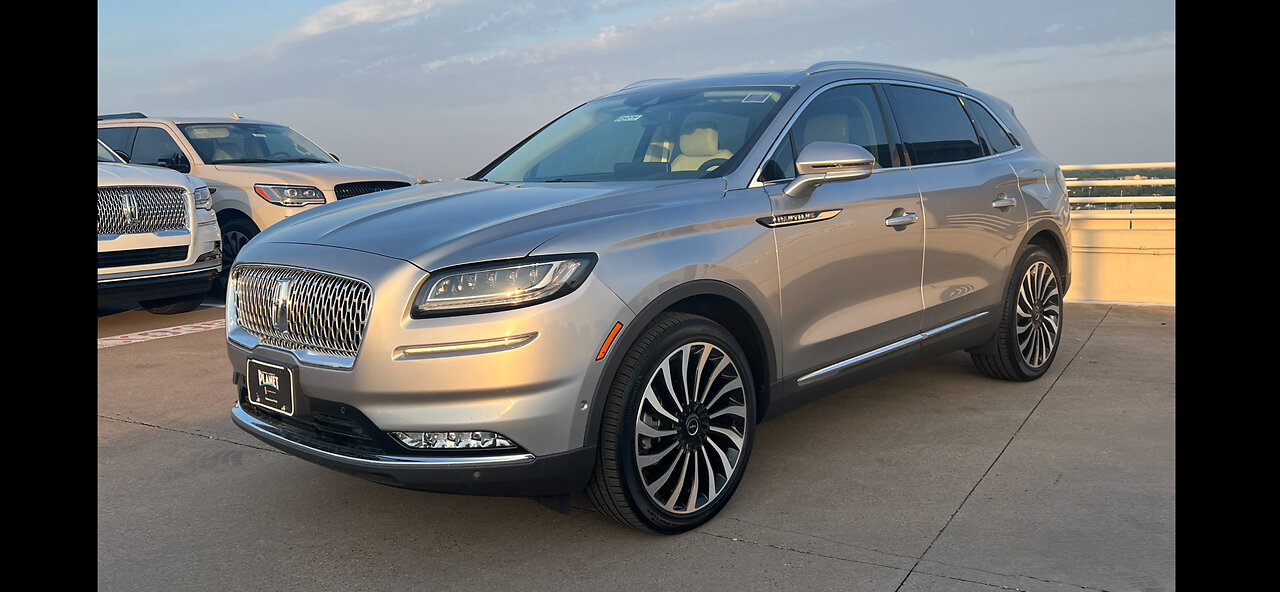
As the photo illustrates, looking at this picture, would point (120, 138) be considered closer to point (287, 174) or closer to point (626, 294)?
point (287, 174)

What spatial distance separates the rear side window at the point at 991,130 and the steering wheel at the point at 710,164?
2.24 metres

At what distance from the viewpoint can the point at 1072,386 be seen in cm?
596

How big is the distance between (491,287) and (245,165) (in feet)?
25.6

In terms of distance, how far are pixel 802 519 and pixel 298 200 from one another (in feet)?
23.7

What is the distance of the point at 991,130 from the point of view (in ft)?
19.0

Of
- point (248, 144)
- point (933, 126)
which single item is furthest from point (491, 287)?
point (248, 144)

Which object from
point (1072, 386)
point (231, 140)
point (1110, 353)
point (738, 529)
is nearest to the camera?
point (738, 529)

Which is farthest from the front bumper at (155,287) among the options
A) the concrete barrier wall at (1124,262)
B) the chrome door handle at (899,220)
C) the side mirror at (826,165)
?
the concrete barrier wall at (1124,262)

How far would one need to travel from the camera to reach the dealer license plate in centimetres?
342

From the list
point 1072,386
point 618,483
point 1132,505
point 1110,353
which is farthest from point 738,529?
point 1110,353

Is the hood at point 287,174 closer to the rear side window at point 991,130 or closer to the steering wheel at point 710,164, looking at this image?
the rear side window at point 991,130

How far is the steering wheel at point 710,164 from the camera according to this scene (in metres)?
4.06

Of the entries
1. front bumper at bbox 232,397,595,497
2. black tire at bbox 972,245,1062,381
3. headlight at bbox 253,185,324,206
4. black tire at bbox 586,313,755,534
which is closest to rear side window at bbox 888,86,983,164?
black tire at bbox 972,245,1062,381
